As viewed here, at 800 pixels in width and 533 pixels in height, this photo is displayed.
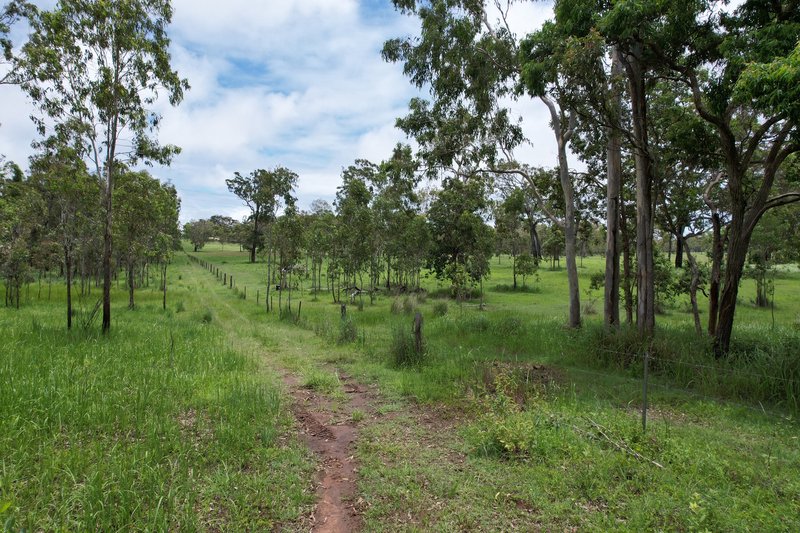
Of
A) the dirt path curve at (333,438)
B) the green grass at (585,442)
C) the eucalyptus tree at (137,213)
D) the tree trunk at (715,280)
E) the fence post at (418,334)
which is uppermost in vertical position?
the eucalyptus tree at (137,213)

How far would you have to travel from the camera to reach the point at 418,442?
19.6 feet

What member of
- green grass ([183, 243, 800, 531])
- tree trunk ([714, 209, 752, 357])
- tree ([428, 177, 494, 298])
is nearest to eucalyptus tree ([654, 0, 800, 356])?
tree trunk ([714, 209, 752, 357])

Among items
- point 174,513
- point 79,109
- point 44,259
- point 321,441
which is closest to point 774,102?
point 321,441

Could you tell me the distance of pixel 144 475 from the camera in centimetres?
441

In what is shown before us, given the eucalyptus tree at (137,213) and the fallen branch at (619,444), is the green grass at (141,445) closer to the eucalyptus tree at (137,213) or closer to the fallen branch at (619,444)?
the fallen branch at (619,444)

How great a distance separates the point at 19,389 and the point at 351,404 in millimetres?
5117

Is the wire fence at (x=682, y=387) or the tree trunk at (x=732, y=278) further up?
the tree trunk at (x=732, y=278)

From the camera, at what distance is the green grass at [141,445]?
3.99 meters

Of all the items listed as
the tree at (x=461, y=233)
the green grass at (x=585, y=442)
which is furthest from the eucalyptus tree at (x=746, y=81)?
the tree at (x=461, y=233)

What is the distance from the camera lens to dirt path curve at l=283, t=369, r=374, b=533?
4.25m

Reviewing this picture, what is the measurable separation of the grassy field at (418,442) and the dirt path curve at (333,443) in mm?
159

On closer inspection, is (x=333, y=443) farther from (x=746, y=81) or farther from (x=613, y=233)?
(x=613, y=233)

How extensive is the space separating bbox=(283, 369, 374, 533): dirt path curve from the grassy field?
0.52ft

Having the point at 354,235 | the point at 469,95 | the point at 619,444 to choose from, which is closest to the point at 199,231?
the point at 354,235
